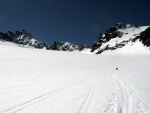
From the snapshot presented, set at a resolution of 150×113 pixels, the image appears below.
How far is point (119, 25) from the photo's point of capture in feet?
532

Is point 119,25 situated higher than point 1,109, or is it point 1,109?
point 119,25

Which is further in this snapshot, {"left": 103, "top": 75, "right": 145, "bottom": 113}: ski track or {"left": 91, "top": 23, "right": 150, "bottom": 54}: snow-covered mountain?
{"left": 91, "top": 23, "right": 150, "bottom": 54}: snow-covered mountain

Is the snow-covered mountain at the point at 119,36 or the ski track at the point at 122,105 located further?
the snow-covered mountain at the point at 119,36

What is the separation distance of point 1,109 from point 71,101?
2.64 metres

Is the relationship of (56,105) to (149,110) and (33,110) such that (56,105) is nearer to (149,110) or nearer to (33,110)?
Result: (33,110)

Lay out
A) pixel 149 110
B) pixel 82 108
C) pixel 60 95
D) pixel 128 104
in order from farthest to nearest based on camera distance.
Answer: pixel 60 95
pixel 128 104
pixel 149 110
pixel 82 108

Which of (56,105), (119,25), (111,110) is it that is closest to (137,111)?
(111,110)

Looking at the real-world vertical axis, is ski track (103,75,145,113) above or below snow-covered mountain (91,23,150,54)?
below

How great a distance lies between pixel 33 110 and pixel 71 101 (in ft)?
5.89

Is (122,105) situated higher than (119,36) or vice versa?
(119,36)

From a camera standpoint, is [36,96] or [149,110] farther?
A: [36,96]

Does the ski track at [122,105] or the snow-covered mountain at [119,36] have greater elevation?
the snow-covered mountain at [119,36]

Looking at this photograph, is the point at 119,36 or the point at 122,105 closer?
the point at 122,105

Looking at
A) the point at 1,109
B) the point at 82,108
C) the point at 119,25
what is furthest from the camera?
the point at 119,25
